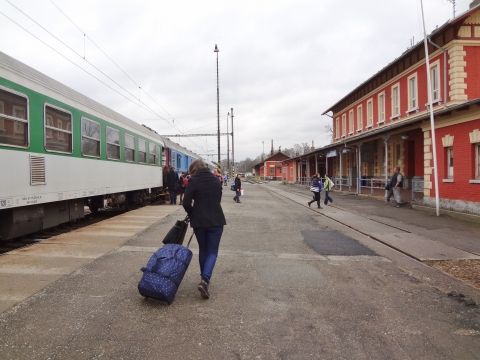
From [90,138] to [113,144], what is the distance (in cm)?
188

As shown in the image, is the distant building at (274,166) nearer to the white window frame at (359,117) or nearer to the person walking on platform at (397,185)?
the white window frame at (359,117)

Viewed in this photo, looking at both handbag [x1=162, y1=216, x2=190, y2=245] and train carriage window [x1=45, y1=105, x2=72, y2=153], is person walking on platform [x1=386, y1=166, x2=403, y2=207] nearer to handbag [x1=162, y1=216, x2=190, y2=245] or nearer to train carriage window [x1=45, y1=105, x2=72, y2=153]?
train carriage window [x1=45, y1=105, x2=72, y2=153]

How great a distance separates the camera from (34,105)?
7762 millimetres

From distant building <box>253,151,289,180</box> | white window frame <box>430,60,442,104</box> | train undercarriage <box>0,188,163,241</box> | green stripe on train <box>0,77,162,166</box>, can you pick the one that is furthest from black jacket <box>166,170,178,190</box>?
distant building <box>253,151,289,180</box>

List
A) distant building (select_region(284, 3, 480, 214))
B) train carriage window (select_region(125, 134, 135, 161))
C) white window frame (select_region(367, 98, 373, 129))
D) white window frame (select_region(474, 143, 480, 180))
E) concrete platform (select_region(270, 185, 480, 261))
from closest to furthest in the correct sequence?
concrete platform (select_region(270, 185, 480, 261))
white window frame (select_region(474, 143, 480, 180))
train carriage window (select_region(125, 134, 135, 161))
distant building (select_region(284, 3, 480, 214))
white window frame (select_region(367, 98, 373, 129))

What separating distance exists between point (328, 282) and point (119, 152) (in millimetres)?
9140

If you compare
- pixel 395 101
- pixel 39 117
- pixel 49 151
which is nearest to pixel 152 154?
pixel 49 151

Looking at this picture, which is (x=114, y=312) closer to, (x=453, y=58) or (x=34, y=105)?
(x=34, y=105)

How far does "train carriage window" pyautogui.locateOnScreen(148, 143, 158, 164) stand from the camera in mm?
17578

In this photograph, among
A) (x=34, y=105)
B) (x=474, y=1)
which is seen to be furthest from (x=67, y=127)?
(x=474, y=1)

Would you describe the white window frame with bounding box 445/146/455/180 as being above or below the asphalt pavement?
above

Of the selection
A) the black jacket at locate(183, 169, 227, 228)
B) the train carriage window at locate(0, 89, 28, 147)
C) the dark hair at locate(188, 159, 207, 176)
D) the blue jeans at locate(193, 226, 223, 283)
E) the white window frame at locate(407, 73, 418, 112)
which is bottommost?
the blue jeans at locate(193, 226, 223, 283)

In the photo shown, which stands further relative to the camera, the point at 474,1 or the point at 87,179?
the point at 474,1

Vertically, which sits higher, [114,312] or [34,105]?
[34,105]
